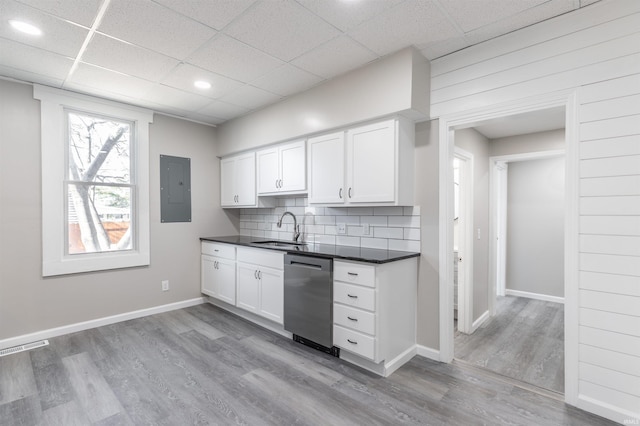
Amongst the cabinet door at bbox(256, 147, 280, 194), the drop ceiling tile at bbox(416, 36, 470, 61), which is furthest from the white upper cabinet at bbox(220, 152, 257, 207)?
the drop ceiling tile at bbox(416, 36, 470, 61)

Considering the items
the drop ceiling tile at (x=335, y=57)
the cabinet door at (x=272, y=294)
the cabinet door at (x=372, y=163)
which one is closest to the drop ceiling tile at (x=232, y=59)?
the drop ceiling tile at (x=335, y=57)

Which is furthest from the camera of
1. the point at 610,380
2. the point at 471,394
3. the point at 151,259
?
the point at 151,259

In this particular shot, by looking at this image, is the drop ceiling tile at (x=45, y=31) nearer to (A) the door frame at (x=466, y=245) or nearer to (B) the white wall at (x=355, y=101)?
(B) the white wall at (x=355, y=101)

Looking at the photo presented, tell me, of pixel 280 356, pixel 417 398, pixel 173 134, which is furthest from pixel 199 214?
pixel 417 398

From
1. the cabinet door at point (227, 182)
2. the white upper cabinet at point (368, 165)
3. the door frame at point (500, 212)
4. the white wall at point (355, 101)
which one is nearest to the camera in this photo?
the white wall at point (355, 101)

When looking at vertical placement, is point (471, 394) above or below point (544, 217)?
below

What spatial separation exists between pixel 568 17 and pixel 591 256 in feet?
5.24

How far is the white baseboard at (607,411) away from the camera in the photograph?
72.5 inches

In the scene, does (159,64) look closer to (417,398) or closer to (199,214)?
(199,214)

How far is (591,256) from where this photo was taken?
1.98 meters

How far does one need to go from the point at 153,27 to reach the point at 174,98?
4.79 feet

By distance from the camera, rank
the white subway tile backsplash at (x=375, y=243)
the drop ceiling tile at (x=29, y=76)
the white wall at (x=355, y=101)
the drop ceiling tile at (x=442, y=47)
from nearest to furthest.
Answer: the drop ceiling tile at (x=442, y=47)
the white wall at (x=355, y=101)
the drop ceiling tile at (x=29, y=76)
the white subway tile backsplash at (x=375, y=243)

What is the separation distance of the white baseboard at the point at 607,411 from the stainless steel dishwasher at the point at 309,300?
1727mm

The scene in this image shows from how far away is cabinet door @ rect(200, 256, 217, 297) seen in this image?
4227mm
